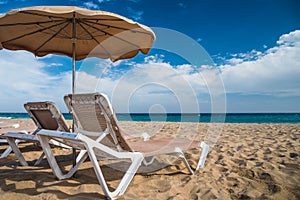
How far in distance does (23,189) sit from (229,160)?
295 centimetres

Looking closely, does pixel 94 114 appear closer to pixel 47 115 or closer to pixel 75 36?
pixel 47 115

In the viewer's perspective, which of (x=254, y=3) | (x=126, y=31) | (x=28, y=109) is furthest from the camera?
(x=254, y=3)

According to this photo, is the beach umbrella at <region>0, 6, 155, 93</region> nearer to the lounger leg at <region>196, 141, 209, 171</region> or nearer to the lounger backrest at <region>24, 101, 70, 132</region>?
the lounger backrest at <region>24, 101, 70, 132</region>

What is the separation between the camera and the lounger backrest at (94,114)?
2.38 metres

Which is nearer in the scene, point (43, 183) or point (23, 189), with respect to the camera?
point (23, 189)

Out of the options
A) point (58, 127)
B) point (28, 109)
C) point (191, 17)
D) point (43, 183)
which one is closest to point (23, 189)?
point (43, 183)

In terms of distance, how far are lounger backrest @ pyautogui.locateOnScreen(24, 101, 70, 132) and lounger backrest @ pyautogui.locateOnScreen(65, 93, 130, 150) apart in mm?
192

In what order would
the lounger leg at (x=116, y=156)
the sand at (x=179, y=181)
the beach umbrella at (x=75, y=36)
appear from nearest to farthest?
the lounger leg at (x=116, y=156) → the sand at (x=179, y=181) → the beach umbrella at (x=75, y=36)

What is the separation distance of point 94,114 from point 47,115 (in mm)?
1016

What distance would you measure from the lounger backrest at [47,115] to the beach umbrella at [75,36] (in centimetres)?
50

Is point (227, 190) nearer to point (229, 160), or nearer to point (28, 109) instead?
point (229, 160)

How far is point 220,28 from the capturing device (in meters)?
14.8

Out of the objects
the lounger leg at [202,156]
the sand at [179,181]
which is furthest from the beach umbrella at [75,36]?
the lounger leg at [202,156]

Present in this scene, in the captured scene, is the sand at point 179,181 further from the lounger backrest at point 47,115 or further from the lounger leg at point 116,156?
the lounger backrest at point 47,115
